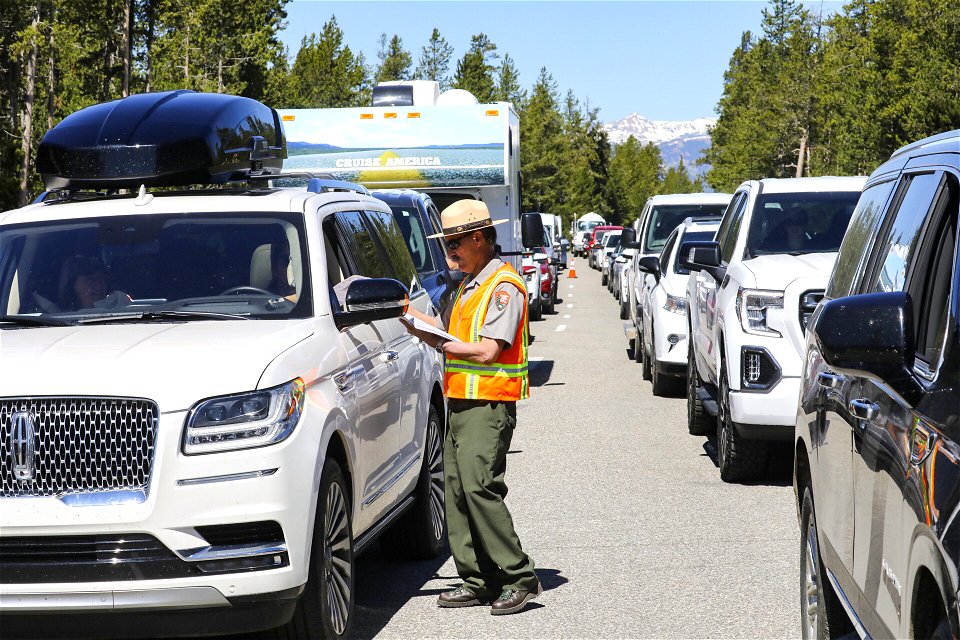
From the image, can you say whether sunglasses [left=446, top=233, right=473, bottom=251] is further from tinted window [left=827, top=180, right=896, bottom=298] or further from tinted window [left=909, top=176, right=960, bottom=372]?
tinted window [left=909, top=176, right=960, bottom=372]

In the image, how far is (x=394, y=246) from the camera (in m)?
8.10

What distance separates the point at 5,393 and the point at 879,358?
3192mm

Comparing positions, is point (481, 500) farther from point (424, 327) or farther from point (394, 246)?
point (394, 246)

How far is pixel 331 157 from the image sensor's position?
59.1 feet

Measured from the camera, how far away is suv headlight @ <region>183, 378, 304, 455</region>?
5.09 metres

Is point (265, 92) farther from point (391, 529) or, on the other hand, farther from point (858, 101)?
point (391, 529)

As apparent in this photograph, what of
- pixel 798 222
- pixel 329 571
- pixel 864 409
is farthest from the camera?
pixel 798 222

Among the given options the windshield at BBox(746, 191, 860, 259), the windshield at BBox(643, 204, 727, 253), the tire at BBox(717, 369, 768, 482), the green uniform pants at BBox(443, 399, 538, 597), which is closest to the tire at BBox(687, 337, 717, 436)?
the windshield at BBox(746, 191, 860, 259)

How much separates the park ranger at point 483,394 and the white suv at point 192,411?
1.18 feet

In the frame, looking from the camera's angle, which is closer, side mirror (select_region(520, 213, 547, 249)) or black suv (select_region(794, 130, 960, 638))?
black suv (select_region(794, 130, 960, 638))

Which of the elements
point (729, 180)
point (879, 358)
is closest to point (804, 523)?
point (879, 358)

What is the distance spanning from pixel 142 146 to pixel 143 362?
2.29 metres

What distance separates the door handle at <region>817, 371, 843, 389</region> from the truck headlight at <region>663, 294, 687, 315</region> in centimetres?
963

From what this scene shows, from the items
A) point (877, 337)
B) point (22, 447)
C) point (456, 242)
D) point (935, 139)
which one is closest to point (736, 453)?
point (456, 242)
